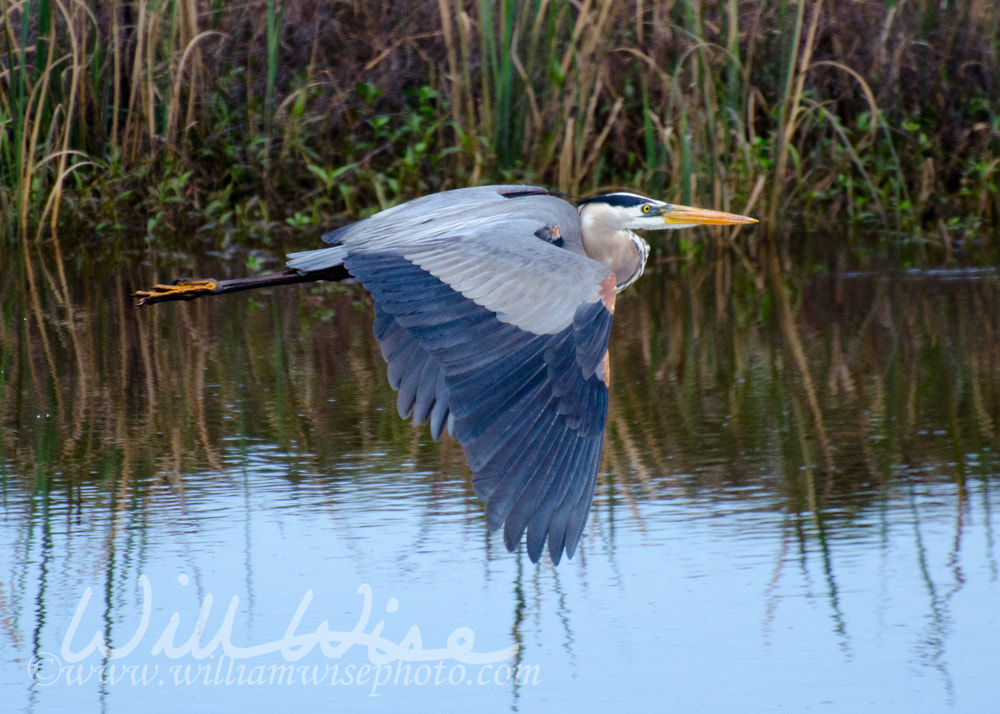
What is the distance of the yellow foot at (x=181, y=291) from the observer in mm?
4637

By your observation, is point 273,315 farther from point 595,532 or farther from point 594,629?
point 594,629

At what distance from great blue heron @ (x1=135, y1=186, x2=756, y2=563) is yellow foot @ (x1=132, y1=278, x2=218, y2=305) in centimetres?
58

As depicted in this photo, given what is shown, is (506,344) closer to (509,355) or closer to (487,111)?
(509,355)

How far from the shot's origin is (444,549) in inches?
135

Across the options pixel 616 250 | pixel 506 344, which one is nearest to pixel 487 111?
pixel 616 250

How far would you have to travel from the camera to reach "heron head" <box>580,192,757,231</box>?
457 centimetres

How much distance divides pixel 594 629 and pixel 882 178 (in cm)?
553

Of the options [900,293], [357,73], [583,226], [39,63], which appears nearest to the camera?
[583,226]

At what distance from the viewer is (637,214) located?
4590mm

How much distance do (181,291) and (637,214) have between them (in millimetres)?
1428

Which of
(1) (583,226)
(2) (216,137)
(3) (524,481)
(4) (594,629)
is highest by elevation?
(2) (216,137)

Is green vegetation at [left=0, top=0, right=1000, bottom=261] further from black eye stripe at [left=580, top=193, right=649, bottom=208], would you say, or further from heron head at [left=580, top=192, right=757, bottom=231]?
black eye stripe at [left=580, top=193, right=649, bottom=208]

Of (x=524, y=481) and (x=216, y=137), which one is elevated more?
(x=216, y=137)

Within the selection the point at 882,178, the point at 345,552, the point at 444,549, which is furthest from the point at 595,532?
the point at 882,178
